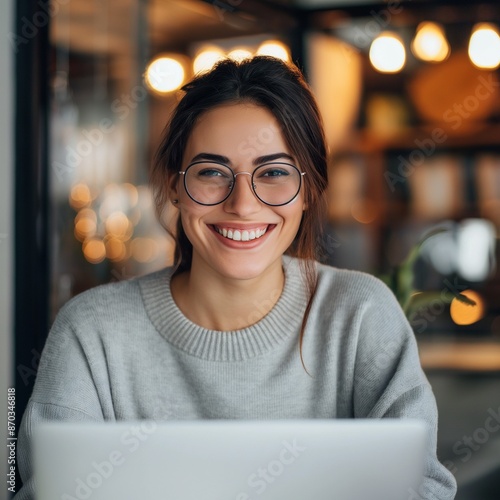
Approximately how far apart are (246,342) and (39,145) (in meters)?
1.11

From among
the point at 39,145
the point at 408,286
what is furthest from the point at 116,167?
the point at 408,286

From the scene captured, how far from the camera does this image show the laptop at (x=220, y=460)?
36.9 inches

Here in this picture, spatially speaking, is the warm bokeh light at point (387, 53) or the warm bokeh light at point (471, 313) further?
the warm bokeh light at point (471, 313)

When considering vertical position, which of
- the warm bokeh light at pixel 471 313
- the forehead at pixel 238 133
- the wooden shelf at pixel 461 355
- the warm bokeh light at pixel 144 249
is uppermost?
the forehead at pixel 238 133

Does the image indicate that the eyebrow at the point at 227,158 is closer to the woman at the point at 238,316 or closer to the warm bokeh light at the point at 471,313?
the woman at the point at 238,316

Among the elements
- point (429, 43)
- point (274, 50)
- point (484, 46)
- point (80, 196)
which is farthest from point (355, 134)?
point (80, 196)

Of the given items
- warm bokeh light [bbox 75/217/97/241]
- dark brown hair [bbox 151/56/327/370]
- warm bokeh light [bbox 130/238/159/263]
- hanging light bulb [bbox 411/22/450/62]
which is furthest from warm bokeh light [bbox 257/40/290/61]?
dark brown hair [bbox 151/56/327/370]

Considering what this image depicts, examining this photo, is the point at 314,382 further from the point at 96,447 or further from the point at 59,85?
the point at 59,85

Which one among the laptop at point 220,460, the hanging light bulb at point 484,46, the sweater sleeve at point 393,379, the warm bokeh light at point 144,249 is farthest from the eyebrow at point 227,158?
the warm bokeh light at point 144,249

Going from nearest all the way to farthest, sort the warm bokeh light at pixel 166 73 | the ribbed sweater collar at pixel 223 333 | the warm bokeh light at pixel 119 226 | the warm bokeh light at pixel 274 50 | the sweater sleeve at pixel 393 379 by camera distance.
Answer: the sweater sleeve at pixel 393 379
the ribbed sweater collar at pixel 223 333
the warm bokeh light at pixel 274 50
the warm bokeh light at pixel 166 73
the warm bokeh light at pixel 119 226

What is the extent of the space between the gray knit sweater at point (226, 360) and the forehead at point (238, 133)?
1.15 ft

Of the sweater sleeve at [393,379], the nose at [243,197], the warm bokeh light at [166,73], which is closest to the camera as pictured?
the sweater sleeve at [393,379]

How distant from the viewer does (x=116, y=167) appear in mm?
5684

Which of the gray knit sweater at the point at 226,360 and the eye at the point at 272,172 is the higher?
the eye at the point at 272,172
